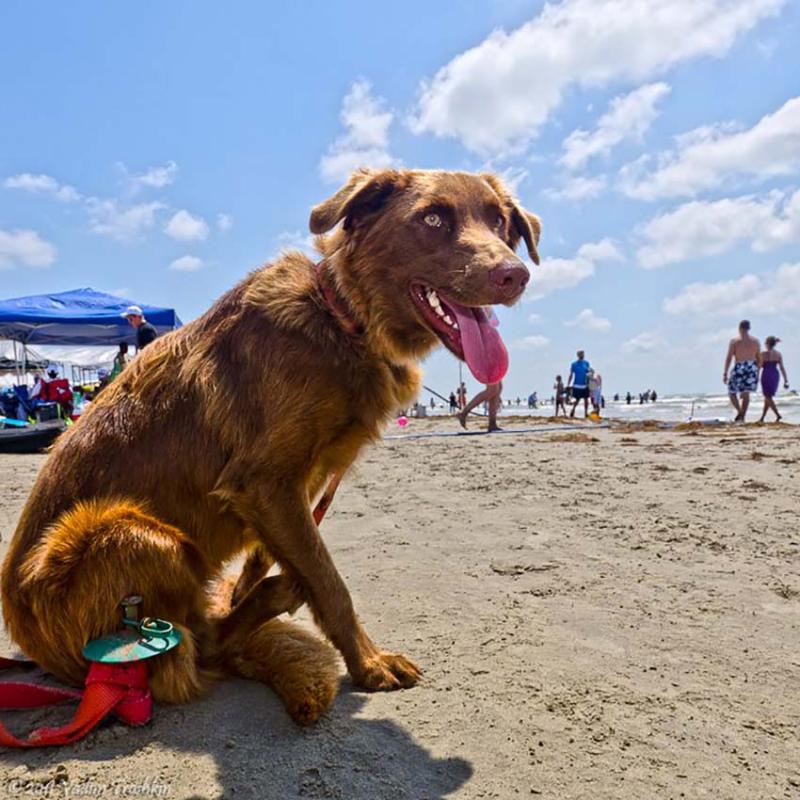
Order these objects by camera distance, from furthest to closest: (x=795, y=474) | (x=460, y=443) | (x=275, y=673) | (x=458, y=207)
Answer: (x=460, y=443)
(x=795, y=474)
(x=458, y=207)
(x=275, y=673)

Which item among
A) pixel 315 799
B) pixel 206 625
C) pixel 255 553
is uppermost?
pixel 255 553

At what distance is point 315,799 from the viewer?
1.60 meters

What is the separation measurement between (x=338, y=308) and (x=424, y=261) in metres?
0.38

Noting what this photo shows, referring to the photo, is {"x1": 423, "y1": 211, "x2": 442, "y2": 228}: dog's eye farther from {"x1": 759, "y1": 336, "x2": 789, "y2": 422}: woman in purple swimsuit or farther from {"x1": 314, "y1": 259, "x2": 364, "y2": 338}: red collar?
{"x1": 759, "y1": 336, "x2": 789, "y2": 422}: woman in purple swimsuit

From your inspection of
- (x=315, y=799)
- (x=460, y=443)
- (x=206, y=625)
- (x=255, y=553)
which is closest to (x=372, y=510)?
(x=255, y=553)

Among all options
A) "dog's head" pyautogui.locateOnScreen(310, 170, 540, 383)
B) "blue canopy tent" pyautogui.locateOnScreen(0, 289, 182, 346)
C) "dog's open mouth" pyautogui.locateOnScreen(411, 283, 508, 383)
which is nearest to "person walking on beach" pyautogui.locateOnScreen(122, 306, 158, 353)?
"blue canopy tent" pyautogui.locateOnScreen(0, 289, 182, 346)

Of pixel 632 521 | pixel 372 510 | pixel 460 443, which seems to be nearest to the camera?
pixel 632 521

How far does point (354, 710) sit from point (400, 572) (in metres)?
1.55

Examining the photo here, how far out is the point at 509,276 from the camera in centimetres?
229

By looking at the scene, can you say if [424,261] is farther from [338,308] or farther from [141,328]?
[141,328]

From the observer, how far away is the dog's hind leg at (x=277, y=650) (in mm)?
2082

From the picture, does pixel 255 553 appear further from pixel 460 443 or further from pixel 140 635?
pixel 460 443

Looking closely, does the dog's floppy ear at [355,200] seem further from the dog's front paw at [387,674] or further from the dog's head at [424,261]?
the dog's front paw at [387,674]

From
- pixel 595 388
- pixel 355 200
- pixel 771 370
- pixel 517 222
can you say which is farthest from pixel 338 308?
pixel 595 388
